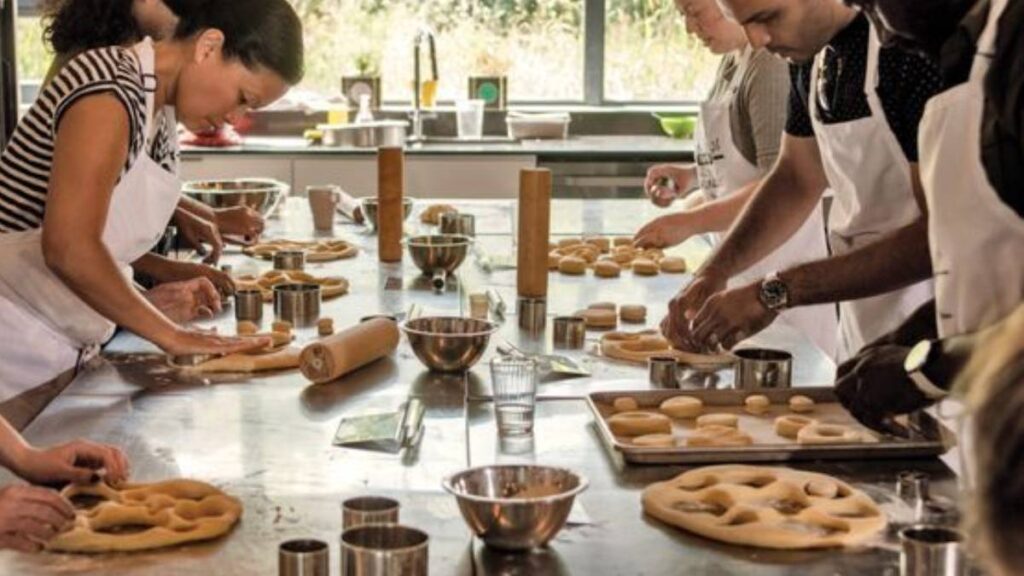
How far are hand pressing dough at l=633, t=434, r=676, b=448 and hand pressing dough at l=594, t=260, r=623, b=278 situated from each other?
1646 millimetres

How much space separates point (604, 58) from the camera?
730 centimetres

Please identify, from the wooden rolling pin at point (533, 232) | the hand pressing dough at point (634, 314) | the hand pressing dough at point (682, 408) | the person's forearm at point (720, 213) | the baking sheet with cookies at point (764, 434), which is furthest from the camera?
the person's forearm at point (720, 213)

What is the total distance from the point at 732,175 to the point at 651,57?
297 centimetres

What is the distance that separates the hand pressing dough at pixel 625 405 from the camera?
103 inches

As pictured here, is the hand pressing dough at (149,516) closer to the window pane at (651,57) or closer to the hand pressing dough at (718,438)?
the hand pressing dough at (718,438)

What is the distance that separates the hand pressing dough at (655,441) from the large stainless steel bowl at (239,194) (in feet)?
8.51

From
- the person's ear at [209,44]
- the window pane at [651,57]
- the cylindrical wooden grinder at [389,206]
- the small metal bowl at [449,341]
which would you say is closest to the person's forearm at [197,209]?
the cylindrical wooden grinder at [389,206]

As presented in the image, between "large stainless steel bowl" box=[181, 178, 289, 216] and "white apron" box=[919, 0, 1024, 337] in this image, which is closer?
"white apron" box=[919, 0, 1024, 337]

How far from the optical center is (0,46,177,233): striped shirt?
287cm

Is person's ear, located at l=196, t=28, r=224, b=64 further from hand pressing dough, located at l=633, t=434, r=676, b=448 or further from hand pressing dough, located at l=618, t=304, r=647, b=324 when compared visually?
hand pressing dough, located at l=633, t=434, r=676, b=448

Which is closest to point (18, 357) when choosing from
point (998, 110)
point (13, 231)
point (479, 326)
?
point (13, 231)

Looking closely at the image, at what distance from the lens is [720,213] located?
4215mm

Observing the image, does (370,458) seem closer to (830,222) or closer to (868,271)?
(868,271)

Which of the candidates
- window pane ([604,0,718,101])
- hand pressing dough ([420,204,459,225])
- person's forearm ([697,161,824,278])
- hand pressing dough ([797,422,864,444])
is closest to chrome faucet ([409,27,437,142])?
window pane ([604,0,718,101])
